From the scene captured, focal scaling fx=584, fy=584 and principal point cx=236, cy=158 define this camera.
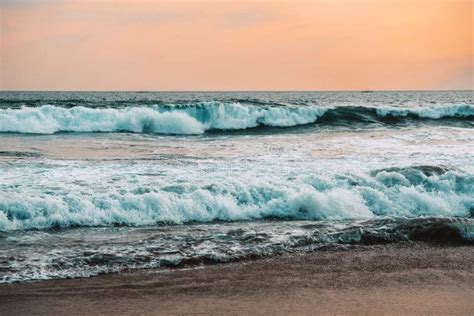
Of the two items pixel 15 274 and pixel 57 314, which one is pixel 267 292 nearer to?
pixel 57 314

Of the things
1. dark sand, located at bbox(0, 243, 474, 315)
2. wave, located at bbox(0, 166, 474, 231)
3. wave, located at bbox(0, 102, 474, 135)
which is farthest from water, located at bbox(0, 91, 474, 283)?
wave, located at bbox(0, 102, 474, 135)

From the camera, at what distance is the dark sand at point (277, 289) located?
4.76m

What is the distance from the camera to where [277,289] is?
5.29 meters

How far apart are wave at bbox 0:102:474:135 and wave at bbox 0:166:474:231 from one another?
14.0 meters

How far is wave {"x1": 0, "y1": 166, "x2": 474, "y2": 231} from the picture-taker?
26.1 ft

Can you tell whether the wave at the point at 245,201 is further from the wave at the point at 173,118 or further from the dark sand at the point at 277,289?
the wave at the point at 173,118

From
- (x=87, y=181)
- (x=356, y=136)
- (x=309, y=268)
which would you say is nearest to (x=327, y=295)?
(x=309, y=268)

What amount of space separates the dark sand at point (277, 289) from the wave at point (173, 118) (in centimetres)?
1737

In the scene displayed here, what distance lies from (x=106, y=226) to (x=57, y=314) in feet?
10.5

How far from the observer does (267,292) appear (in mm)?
5203

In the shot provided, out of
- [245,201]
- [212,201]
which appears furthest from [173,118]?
[212,201]

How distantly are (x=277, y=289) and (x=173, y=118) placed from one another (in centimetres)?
1978

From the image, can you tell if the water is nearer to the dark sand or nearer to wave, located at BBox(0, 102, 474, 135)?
the dark sand

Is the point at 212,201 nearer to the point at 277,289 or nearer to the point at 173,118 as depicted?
the point at 277,289
